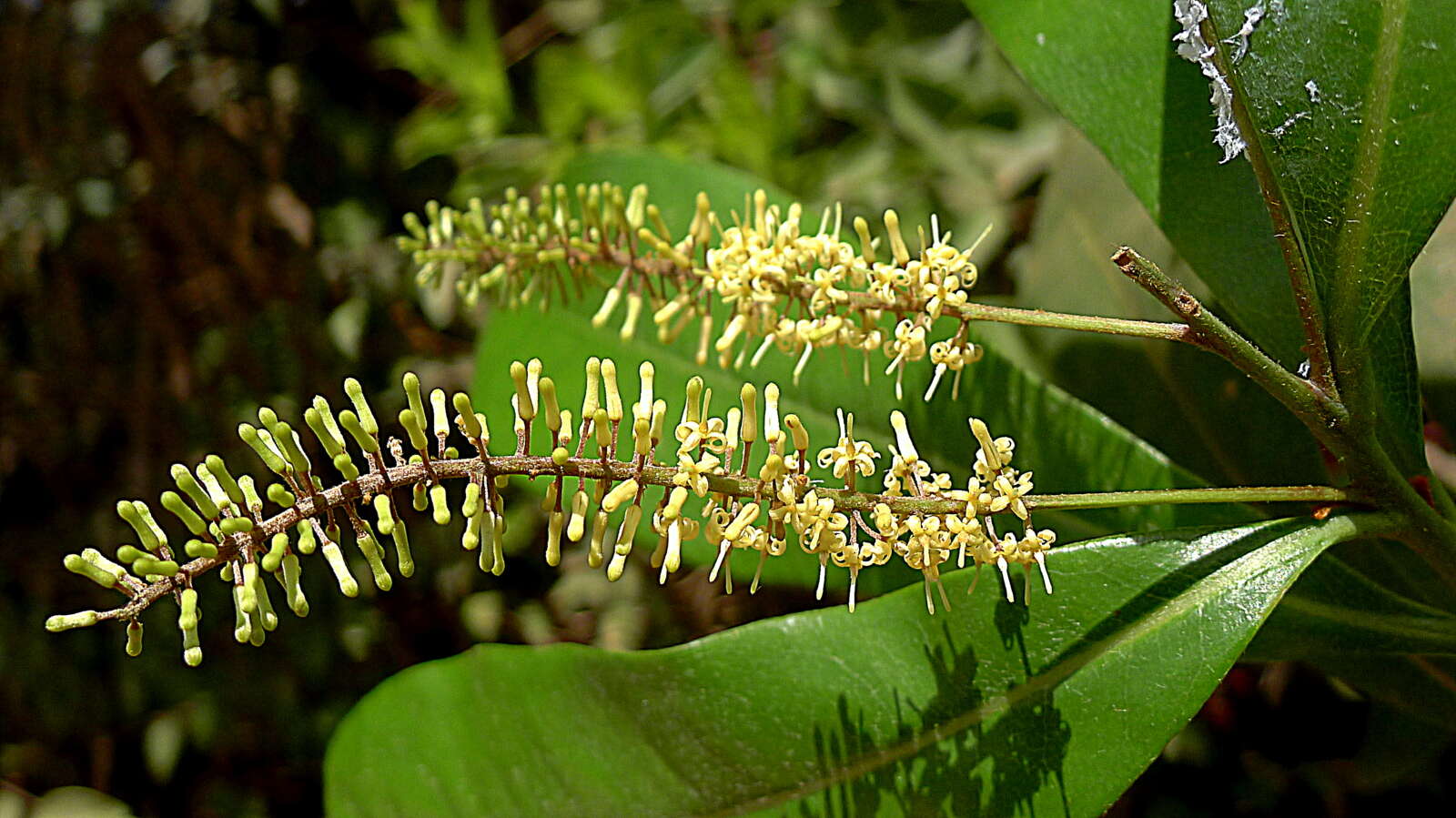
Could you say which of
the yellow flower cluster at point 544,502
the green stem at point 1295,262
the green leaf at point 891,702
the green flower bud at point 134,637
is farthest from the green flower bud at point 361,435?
the green stem at point 1295,262

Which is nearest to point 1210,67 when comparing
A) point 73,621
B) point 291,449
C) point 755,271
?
point 755,271

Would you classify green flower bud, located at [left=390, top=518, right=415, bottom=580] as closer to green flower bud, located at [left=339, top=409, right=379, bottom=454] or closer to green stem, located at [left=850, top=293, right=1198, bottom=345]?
green flower bud, located at [left=339, top=409, right=379, bottom=454]

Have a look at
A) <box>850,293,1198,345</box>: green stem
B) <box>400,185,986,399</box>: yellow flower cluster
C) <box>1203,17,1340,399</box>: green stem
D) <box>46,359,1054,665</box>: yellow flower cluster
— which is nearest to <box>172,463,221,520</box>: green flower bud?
<box>46,359,1054,665</box>: yellow flower cluster

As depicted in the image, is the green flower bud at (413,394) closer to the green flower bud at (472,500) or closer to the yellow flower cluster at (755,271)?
the green flower bud at (472,500)

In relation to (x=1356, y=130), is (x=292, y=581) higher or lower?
lower

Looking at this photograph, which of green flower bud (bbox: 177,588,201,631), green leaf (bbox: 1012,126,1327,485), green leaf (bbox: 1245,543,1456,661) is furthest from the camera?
green leaf (bbox: 1012,126,1327,485)

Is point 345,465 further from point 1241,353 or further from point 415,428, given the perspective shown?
point 1241,353
